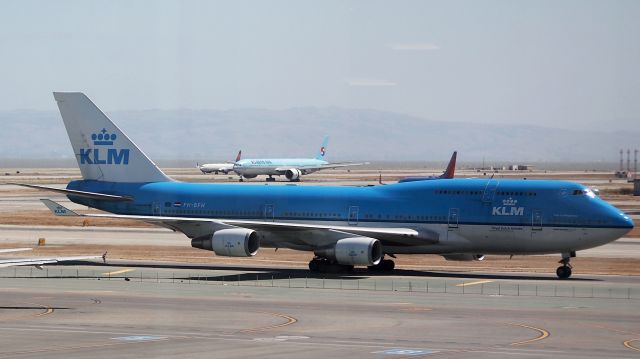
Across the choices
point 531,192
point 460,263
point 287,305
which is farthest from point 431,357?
point 460,263

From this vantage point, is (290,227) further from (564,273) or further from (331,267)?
(564,273)

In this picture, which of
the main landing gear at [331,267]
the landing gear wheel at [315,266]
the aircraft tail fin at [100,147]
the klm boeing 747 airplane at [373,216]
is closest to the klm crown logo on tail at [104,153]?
the aircraft tail fin at [100,147]

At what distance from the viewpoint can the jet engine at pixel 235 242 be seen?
63.6 m

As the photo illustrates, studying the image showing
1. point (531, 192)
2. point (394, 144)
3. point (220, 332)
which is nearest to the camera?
point (220, 332)

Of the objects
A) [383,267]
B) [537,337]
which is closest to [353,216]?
[383,267]

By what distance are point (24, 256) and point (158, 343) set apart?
35.2 meters

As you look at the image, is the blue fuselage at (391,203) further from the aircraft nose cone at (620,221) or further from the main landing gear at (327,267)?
the main landing gear at (327,267)

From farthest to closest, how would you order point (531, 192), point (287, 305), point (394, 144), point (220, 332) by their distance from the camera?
point (394, 144) → point (531, 192) → point (287, 305) → point (220, 332)

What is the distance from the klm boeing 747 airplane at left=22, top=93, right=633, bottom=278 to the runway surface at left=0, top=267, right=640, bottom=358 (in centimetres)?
476

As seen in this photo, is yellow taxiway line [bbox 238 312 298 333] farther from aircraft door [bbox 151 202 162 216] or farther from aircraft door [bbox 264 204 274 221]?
aircraft door [bbox 151 202 162 216]

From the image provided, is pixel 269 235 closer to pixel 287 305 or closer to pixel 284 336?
pixel 287 305

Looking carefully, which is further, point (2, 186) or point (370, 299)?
point (2, 186)

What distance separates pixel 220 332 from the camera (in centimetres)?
4103

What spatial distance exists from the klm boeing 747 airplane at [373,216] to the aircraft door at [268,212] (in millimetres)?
57
